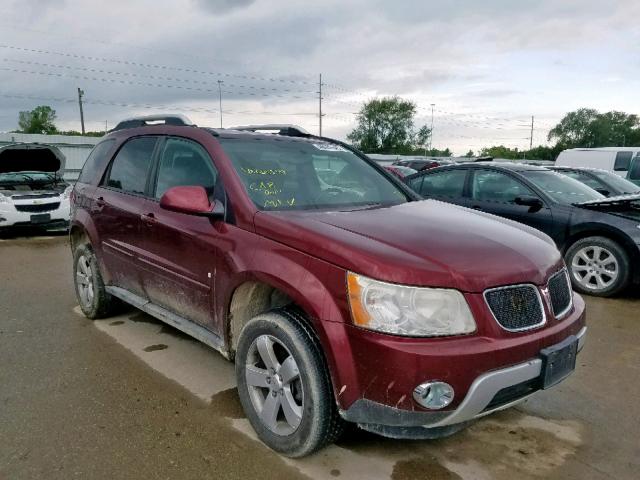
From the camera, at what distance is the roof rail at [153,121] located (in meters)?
3.88

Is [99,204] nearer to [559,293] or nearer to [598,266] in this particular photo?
[559,293]

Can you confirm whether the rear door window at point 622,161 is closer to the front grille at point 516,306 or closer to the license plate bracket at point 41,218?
the license plate bracket at point 41,218

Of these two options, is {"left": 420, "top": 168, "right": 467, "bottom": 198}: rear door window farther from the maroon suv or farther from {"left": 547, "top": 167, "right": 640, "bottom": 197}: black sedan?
the maroon suv

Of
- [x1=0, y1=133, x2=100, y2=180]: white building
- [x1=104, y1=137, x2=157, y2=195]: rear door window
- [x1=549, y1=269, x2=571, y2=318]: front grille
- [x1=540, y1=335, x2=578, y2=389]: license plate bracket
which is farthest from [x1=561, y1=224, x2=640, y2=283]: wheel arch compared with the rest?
[x1=0, y1=133, x2=100, y2=180]: white building

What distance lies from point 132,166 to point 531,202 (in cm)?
454

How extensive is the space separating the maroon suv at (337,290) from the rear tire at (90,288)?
932mm

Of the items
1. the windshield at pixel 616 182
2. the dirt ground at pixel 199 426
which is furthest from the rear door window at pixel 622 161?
the dirt ground at pixel 199 426

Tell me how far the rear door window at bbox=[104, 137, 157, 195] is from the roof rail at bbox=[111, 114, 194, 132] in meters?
0.18

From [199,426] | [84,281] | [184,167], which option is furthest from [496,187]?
[199,426]

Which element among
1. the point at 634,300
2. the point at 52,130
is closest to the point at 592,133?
the point at 52,130

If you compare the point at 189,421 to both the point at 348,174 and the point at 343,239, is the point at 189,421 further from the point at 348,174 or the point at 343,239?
the point at 348,174

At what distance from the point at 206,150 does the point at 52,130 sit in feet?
274

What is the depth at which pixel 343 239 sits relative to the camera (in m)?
2.41

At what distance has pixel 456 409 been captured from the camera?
2191 mm
